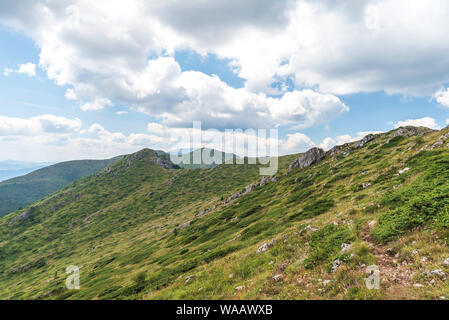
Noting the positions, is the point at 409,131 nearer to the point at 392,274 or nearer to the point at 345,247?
the point at 345,247

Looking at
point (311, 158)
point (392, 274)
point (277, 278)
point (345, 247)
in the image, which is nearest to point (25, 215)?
point (311, 158)

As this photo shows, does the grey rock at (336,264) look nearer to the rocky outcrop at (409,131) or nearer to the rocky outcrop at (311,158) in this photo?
the rocky outcrop at (409,131)

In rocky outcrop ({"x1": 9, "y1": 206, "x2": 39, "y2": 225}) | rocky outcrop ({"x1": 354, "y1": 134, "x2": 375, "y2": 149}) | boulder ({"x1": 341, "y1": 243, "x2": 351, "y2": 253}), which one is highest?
rocky outcrop ({"x1": 354, "y1": 134, "x2": 375, "y2": 149})

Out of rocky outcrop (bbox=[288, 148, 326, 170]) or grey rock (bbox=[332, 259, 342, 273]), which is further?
rocky outcrop (bbox=[288, 148, 326, 170])

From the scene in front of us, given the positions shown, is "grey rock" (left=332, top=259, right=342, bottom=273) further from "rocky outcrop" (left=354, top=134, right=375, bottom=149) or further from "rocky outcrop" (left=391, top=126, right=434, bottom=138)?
"rocky outcrop" (left=354, top=134, right=375, bottom=149)

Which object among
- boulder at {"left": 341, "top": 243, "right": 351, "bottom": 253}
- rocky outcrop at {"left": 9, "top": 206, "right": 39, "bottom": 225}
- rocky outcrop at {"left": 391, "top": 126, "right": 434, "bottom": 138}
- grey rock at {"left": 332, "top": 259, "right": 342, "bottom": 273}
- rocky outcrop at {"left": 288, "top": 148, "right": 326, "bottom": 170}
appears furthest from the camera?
rocky outcrop at {"left": 9, "top": 206, "right": 39, "bottom": 225}

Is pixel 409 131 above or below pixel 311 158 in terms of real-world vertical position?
above

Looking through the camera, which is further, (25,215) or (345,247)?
(25,215)

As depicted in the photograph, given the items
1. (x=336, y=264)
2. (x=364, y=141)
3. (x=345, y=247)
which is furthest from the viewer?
(x=364, y=141)

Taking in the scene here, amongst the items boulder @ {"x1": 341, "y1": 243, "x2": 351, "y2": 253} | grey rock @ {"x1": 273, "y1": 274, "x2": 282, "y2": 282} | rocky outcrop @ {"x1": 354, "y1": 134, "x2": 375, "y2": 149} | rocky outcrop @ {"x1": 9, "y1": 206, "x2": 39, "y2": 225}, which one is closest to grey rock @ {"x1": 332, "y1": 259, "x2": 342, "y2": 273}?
boulder @ {"x1": 341, "y1": 243, "x2": 351, "y2": 253}

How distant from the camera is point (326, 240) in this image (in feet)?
44.5

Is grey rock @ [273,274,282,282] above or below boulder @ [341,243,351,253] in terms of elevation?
below

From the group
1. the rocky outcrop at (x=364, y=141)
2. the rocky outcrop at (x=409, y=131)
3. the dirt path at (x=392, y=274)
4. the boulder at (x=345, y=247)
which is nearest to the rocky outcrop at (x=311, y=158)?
the rocky outcrop at (x=364, y=141)

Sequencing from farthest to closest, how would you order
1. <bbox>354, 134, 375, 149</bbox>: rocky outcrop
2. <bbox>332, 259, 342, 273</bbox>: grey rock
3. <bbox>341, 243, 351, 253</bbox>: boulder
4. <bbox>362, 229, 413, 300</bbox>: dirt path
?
<bbox>354, 134, 375, 149</bbox>: rocky outcrop → <bbox>341, 243, 351, 253</bbox>: boulder → <bbox>332, 259, 342, 273</bbox>: grey rock → <bbox>362, 229, 413, 300</bbox>: dirt path
